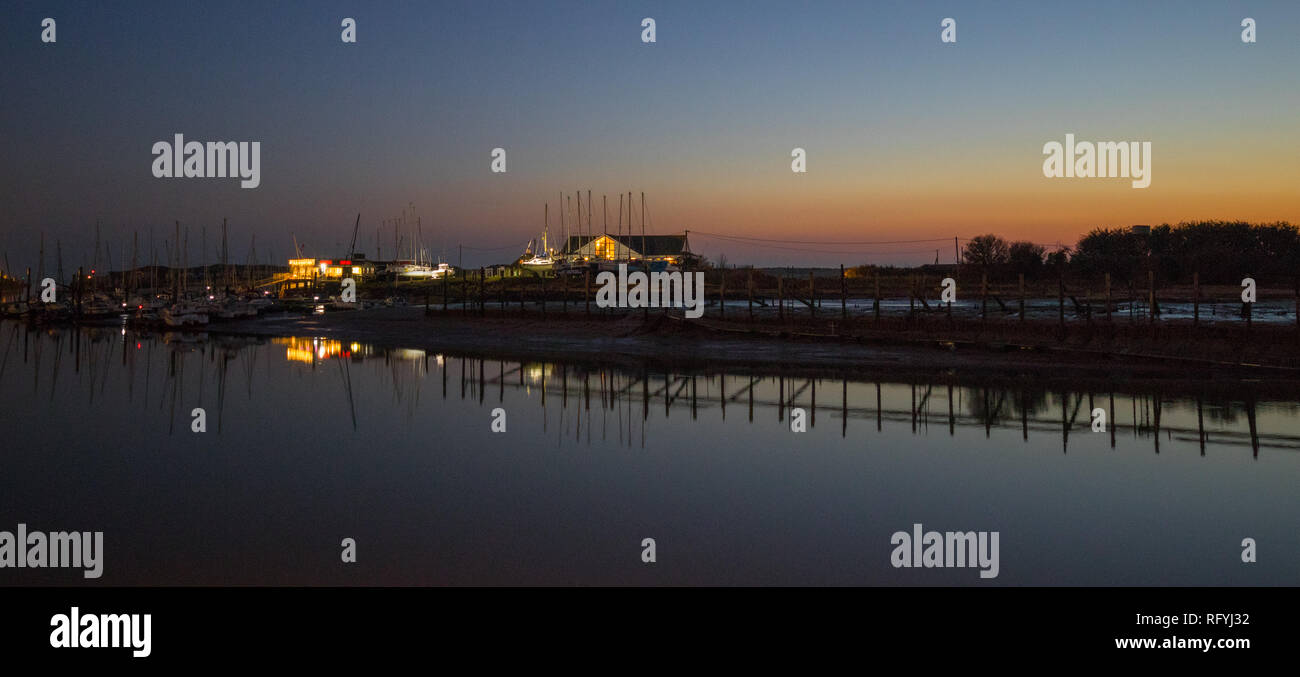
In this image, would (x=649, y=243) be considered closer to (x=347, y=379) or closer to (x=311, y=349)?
(x=311, y=349)

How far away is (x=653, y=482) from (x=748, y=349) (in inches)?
949

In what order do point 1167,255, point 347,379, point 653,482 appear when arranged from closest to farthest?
point 653,482, point 347,379, point 1167,255

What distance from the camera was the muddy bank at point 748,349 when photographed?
3028 cm

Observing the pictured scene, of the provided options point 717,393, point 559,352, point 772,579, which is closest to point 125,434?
point 717,393

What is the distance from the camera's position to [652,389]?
2695cm

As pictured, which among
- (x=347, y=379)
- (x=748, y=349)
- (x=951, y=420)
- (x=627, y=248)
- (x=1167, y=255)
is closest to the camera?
(x=951, y=420)

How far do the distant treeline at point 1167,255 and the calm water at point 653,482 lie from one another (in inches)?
1984

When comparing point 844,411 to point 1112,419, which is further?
point 844,411

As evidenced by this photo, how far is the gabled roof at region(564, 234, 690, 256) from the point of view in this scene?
9775cm

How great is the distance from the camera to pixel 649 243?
102 metres

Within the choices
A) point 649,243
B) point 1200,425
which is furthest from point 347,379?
point 649,243

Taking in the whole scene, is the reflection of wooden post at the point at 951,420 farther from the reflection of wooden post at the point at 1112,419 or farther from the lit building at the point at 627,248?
the lit building at the point at 627,248
